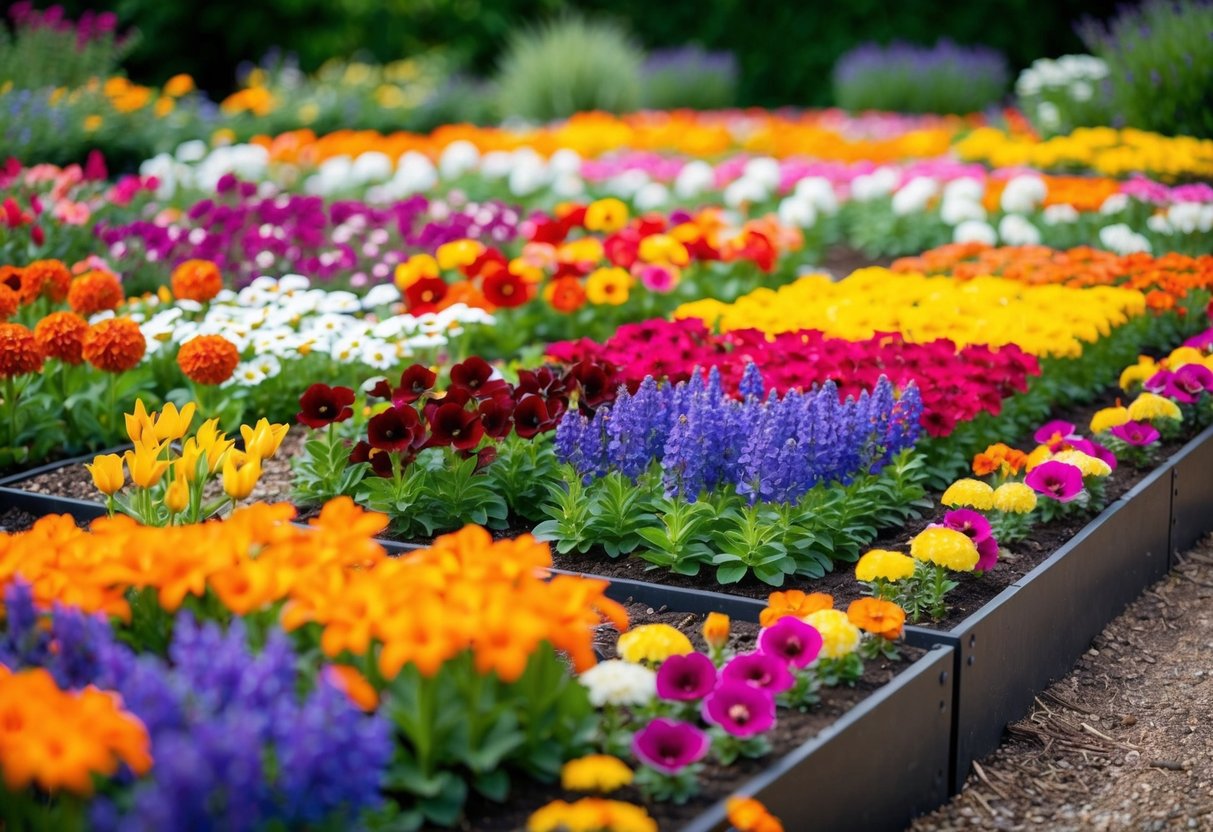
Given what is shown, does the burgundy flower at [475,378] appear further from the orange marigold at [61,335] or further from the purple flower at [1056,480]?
the purple flower at [1056,480]

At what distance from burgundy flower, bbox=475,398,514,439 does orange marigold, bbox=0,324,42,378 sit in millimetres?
1421

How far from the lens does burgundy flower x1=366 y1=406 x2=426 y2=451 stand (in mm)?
3684

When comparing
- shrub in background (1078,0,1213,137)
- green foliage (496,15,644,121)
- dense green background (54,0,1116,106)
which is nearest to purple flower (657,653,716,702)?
shrub in background (1078,0,1213,137)

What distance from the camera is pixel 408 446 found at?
373cm

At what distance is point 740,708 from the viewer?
8.14 feet

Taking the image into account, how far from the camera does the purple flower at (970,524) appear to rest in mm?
3416

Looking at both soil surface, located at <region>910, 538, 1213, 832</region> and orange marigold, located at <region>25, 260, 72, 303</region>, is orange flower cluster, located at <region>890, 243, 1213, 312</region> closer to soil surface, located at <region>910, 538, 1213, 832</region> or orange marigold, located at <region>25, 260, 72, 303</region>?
soil surface, located at <region>910, 538, 1213, 832</region>

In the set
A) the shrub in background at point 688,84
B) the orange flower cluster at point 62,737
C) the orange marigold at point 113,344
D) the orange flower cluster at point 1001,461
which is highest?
the orange flower cluster at point 62,737

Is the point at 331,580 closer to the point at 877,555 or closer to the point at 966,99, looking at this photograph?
the point at 877,555

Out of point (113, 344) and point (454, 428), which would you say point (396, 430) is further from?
point (113, 344)

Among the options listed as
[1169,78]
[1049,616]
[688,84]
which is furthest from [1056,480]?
[688,84]

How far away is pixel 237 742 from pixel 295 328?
387 centimetres

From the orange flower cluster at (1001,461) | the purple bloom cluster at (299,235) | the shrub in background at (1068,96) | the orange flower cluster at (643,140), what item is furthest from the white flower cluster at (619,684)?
the shrub in background at (1068,96)

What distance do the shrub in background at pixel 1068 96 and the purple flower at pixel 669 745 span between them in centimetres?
853
